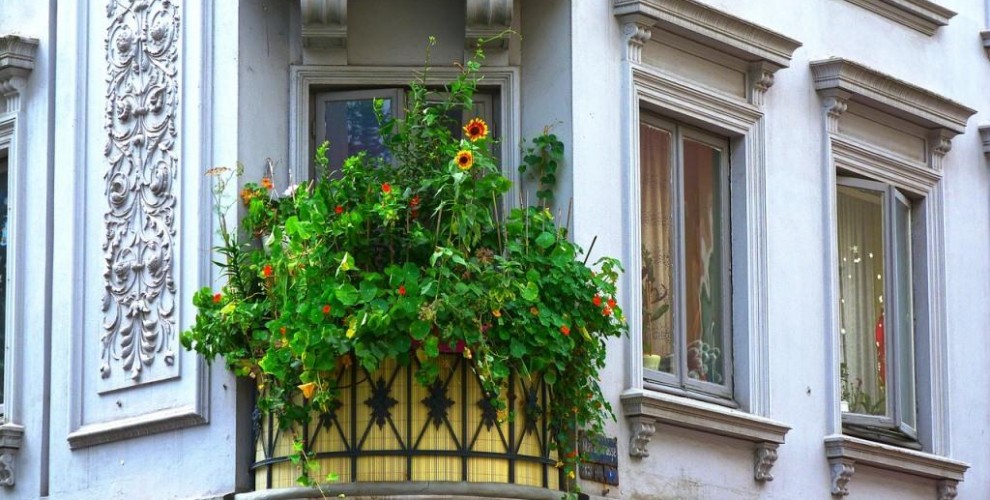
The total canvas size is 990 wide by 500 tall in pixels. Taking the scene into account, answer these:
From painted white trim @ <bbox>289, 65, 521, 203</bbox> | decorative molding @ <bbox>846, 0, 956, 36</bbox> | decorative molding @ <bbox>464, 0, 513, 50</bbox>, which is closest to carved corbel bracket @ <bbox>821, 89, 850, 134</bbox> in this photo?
decorative molding @ <bbox>846, 0, 956, 36</bbox>

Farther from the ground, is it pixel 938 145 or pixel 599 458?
pixel 938 145

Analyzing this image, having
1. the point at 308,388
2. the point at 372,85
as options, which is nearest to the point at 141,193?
the point at 372,85

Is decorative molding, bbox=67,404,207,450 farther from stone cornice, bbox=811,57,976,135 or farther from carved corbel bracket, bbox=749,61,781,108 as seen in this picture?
stone cornice, bbox=811,57,976,135

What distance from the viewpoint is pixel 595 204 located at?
17.2m

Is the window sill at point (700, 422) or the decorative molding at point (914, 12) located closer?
the window sill at point (700, 422)

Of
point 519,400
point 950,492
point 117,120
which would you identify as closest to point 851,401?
point 950,492

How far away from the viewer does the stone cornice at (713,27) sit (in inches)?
697

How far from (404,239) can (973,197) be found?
248 inches

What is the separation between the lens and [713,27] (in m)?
18.3

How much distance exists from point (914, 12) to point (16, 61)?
6.46 m

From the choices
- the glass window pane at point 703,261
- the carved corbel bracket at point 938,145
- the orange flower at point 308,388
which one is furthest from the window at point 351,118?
the carved corbel bracket at point 938,145

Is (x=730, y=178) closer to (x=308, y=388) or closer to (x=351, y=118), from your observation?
(x=351, y=118)

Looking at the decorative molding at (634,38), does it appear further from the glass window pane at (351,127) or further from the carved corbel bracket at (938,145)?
the carved corbel bracket at (938,145)

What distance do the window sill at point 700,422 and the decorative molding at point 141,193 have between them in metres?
2.74
